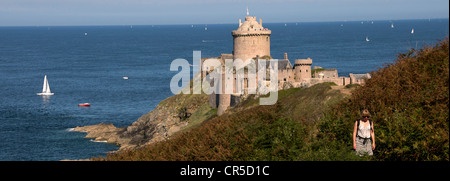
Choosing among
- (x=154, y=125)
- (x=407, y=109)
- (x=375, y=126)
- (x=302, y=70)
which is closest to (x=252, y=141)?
(x=375, y=126)

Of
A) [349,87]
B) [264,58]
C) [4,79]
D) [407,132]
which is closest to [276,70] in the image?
[264,58]

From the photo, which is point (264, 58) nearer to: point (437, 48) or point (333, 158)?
point (437, 48)

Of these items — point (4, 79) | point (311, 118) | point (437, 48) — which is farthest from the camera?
point (4, 79)

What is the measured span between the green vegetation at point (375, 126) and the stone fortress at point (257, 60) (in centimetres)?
953

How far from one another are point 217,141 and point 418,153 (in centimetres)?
1096

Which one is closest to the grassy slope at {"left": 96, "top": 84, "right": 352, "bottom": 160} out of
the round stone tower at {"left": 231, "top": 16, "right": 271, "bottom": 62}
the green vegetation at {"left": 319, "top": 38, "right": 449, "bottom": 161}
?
the green vegetation at {"left": 319, "top": 38, "right": 449, "bottom": 161}

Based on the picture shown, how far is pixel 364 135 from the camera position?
19359mm

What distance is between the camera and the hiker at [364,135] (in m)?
19.0

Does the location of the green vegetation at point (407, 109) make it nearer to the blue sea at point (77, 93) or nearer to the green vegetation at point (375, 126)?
the green vegetation at point (375, 126)

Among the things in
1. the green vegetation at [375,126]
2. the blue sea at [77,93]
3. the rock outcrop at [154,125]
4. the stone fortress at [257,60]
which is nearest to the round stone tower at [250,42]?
the stone fortress at [257,60]

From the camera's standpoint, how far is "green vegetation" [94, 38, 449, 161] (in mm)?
22283

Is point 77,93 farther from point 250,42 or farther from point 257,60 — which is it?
point 257,60

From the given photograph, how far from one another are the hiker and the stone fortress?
17689mm

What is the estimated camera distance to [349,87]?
38.6m
